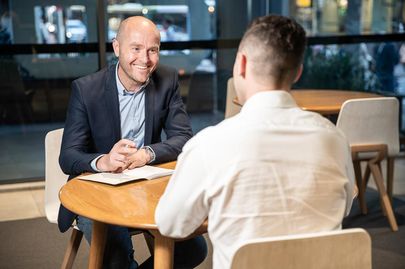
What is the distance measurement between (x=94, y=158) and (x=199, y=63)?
353cm

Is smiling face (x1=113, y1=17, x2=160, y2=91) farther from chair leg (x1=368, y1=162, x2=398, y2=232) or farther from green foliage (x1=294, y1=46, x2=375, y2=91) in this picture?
green foliage (x1=294, y1=46, x2=375, y2=91)

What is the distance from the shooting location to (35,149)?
5.67 m

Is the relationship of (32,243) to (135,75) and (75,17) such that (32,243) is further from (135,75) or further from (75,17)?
(75,17)

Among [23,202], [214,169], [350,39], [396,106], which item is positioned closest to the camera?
[214,169]

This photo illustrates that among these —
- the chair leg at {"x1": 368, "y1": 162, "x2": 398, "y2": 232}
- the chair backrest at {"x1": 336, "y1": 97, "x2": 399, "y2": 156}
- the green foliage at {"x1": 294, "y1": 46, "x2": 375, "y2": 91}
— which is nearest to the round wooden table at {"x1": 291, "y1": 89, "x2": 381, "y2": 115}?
the chair backrest at {"x1": 336, "y1": 97, "x2": 399, "y2": 156}

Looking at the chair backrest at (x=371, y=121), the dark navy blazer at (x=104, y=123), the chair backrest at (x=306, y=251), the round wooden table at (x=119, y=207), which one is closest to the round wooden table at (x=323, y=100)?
the chair backrest at (x=371, y=121)

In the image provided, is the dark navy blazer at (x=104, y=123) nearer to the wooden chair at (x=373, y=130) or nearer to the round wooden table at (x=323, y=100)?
the wooden chair at (x=373, y=130)

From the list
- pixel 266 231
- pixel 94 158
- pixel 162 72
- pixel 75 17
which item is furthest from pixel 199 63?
pixel 266 231

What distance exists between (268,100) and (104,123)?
4.17 ft

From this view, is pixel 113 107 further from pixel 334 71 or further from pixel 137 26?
pixel 334 71

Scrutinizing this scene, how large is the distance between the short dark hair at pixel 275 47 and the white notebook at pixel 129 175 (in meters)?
0.93

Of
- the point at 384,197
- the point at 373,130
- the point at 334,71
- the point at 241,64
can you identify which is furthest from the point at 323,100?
the point at 241,64

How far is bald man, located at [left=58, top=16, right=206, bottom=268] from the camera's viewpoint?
2.55 metres

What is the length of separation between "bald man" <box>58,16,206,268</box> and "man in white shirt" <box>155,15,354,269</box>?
954mm
